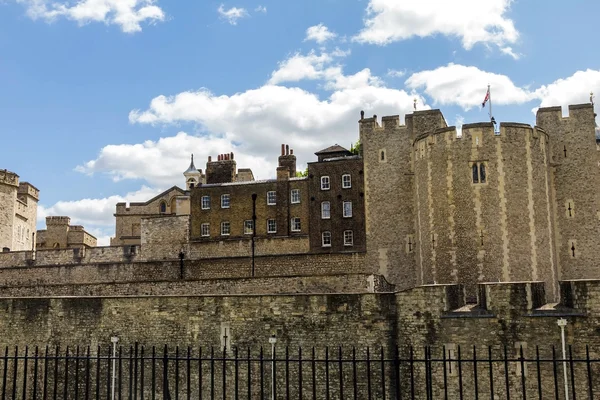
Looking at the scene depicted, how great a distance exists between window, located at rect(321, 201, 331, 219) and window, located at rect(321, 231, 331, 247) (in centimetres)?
93

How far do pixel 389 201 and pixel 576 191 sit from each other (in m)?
9.09

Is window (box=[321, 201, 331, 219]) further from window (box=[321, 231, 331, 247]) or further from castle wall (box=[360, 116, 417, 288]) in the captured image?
castle wall (box=[360, 116, 417, 288])

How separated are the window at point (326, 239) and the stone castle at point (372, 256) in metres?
0.06

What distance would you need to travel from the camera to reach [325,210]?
38.2m

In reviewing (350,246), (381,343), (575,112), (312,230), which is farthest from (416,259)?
(381,343)

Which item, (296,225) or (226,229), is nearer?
(296,225)

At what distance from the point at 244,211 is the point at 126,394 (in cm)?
1890

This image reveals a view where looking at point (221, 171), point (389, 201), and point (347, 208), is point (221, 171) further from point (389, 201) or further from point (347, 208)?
point (389, 201)

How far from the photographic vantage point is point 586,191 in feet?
109

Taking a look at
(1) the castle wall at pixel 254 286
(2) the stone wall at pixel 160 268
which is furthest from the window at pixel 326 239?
(1) the castle wall at pixel 254 286

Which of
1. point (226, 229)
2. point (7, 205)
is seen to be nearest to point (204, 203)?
point (226, 229)

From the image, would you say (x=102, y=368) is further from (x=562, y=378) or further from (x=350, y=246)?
(x=350, y=246)

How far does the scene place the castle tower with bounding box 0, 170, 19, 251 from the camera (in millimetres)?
46062

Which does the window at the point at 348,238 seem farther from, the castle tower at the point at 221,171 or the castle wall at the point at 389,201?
the castle tower at the point at 221,171
